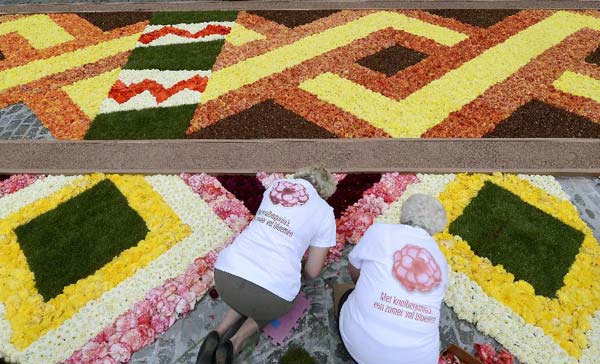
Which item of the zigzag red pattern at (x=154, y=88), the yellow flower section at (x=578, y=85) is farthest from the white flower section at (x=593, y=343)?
the zigzag red pattern at (x=154, y=88)

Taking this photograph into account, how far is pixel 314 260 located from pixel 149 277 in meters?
1.79

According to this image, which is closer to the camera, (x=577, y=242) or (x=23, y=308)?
→ (x=23, y=308)

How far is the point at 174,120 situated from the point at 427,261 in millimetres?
4615

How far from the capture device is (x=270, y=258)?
3617mm

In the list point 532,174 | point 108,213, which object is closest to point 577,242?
point 532,174

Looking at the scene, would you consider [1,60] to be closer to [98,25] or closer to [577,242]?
[98,25]

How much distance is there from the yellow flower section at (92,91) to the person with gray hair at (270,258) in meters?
4.26

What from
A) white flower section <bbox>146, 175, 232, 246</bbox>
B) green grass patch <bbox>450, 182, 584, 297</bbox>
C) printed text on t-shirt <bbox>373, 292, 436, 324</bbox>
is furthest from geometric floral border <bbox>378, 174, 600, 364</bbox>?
white flower section <bbox>146, 175, 232, 246</bbox>

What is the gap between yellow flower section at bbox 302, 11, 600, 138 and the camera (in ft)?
21.3

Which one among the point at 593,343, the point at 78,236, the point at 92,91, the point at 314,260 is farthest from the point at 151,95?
the point at 593,343

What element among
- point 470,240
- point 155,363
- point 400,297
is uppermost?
point 400,297

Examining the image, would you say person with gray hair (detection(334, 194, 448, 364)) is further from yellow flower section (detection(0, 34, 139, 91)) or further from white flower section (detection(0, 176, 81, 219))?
yellow flower section (detection(0, 34, 139, 91))

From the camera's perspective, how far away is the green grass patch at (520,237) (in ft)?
15.1

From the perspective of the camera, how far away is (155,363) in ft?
13.1
